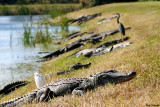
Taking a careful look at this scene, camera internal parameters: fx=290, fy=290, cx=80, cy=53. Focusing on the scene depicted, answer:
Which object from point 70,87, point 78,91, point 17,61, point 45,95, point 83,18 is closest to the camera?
point 78,91

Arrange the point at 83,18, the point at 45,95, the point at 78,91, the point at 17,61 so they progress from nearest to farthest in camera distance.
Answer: the point at 78,91 < the point at 45,95 < the point at 17,61 < the point at 83,18

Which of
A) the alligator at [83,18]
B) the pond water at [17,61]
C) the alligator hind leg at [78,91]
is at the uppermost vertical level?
the alligator hind leg at [78,91]

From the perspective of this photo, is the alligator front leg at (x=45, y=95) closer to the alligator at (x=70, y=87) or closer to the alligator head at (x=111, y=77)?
the alligator at (x=70, y=87)

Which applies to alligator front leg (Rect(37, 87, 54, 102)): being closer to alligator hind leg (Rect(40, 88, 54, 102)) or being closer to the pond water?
alligator hind leg (Rect(40, 88, 54, 102))

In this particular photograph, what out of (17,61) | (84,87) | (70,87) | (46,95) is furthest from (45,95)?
(17,61)

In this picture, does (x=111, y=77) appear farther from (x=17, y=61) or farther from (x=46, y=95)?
(x=17, y=61)

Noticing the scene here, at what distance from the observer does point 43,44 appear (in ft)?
66.4

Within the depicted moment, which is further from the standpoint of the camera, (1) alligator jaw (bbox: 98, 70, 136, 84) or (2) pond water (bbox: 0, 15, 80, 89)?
(2) pond water (bbox: 0, 15, 80, 89)

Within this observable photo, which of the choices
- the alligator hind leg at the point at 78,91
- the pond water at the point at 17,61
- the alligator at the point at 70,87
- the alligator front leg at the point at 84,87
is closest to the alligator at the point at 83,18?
the pond water at the point at 17,61

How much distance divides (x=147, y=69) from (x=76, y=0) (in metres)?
72.3

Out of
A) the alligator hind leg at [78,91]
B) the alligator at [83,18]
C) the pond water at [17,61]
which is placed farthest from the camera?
the alligator at [83,18]

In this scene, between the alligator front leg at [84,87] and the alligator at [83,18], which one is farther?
the alligator at [83,18]

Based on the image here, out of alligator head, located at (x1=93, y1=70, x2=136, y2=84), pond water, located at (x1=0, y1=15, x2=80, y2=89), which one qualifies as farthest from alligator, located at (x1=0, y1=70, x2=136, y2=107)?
pond water, located at (x1=0, y1=15, x2=80, y2=89)

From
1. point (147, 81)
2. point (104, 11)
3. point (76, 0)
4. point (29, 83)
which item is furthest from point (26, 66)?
point (76, 0)
